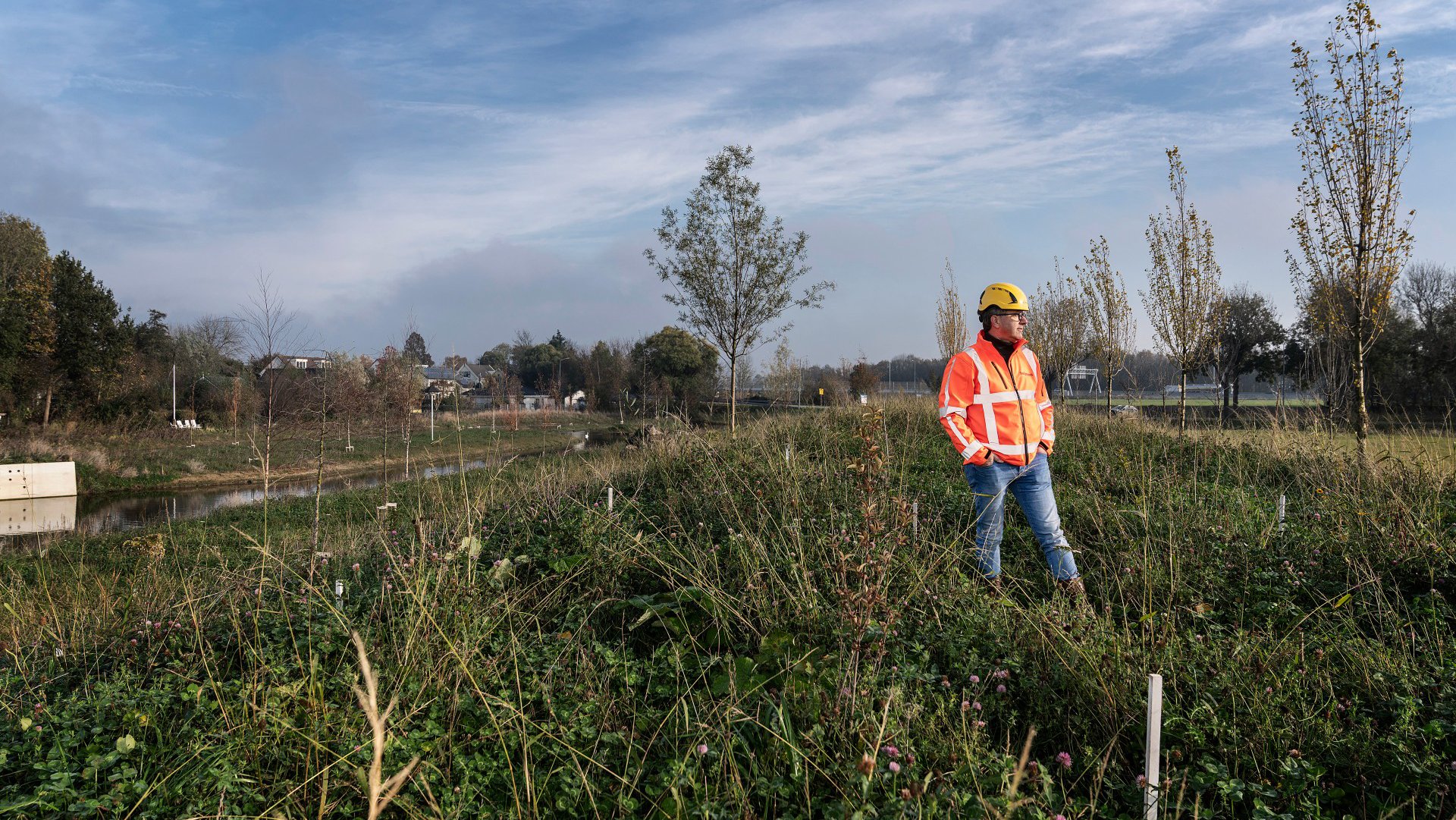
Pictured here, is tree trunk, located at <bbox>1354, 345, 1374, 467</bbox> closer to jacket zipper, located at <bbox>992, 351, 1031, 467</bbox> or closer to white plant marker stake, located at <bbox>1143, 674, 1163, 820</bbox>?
jacket zipper, located at <bbox>992, 351, 1031, 467</bbox>

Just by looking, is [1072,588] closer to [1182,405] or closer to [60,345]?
[1182,405]

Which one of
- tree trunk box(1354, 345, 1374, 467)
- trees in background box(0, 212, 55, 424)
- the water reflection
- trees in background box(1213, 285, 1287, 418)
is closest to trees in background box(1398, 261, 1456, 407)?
trees in background box(1213, 285, 1287, 418)

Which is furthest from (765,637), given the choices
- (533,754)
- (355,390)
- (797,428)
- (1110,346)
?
(355,390)

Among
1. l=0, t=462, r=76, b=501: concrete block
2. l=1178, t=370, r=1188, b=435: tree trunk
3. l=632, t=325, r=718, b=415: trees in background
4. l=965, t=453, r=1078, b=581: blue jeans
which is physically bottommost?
l=0, t=462, r=76, b=501: concrete block

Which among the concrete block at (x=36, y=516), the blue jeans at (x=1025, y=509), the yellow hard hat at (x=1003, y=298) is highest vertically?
the yellow hard hat at (x=1003, y=298)

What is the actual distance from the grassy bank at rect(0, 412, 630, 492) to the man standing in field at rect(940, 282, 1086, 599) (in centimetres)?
1581

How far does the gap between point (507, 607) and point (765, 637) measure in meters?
1.30

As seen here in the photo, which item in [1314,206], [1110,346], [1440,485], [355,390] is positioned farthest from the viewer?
[355,390]

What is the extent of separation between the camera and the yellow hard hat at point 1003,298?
4863mm

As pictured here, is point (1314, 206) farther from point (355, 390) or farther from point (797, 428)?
point (355, 390)

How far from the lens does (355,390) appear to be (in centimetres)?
2495

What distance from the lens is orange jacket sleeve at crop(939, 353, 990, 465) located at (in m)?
4.76

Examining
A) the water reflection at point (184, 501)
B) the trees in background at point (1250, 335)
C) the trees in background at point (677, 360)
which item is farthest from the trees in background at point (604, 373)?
the trees in background at point (1250, 335)

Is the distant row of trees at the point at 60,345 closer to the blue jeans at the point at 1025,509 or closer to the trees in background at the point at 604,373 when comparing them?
the trees in background at the point at 604,373
